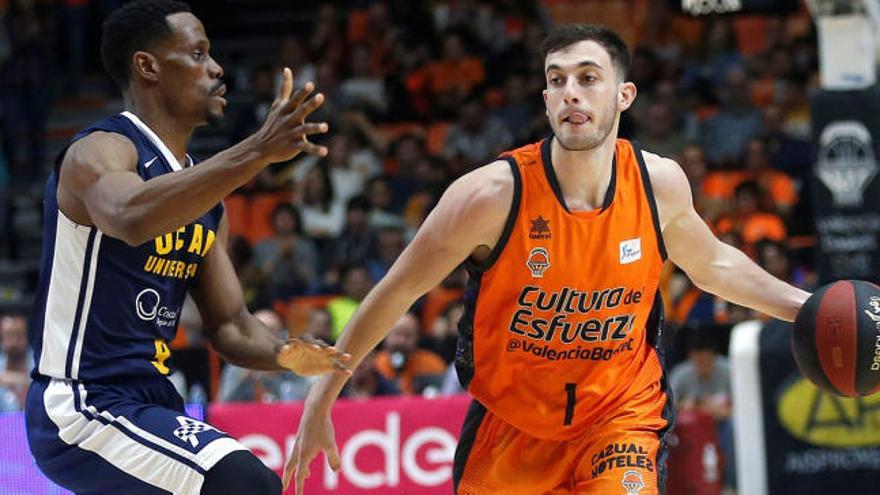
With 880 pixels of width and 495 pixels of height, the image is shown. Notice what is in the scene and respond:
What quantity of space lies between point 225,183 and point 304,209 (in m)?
8.87

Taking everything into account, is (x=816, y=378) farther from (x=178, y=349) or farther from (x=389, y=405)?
(x=178, y=349)

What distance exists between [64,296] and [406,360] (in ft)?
18.2

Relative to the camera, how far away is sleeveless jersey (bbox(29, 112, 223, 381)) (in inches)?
180

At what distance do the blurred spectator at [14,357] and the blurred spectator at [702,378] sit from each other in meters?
4.13

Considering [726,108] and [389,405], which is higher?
[726,108]

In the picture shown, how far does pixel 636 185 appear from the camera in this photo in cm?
504

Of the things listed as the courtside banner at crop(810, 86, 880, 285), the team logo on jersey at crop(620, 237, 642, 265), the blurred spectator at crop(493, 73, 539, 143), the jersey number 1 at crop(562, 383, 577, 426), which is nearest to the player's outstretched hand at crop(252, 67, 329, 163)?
the team logo on jersey at crop(620, 237, 642, 265)

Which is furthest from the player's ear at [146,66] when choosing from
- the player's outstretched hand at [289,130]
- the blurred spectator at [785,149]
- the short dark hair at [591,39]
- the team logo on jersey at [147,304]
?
the blurred spectator at [785,149]

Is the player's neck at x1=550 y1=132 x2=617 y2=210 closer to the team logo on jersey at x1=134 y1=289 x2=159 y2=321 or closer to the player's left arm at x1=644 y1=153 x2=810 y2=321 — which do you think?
the player's left arm at x1=644 y1=153 x2=810 y2=321

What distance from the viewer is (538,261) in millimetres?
4895

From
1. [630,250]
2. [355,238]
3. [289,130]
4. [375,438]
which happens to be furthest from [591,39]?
[355,238]

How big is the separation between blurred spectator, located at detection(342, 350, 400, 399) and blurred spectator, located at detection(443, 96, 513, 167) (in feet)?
13.8

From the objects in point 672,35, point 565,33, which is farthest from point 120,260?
point 672,35

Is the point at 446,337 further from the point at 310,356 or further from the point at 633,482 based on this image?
the point at 310,356
